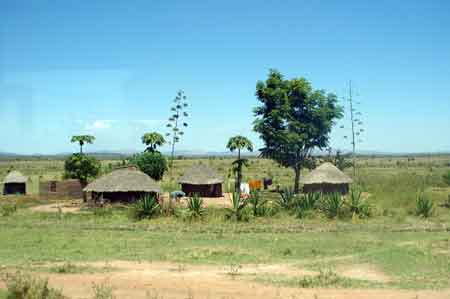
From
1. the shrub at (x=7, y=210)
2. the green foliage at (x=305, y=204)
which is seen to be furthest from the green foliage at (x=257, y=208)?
the shrub at (x=7, y=210)

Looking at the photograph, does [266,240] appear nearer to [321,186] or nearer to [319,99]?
[321,186]

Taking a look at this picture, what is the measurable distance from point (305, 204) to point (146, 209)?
8.21 meters

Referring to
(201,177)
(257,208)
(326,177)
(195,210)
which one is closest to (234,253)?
(195,210)

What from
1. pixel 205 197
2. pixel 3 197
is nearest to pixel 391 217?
pixel 205 197

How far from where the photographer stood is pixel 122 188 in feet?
111

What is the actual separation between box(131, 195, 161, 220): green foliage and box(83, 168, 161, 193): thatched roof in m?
7.14

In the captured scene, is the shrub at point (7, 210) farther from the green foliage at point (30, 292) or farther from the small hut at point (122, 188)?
the green foliage at point (30, 292)

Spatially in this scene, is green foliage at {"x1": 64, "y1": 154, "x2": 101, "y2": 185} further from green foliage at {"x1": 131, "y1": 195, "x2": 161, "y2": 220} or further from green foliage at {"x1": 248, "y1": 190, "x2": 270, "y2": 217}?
green foliage at {"x1": 248, "y1": 190, "x2": 270, "y2": 217}

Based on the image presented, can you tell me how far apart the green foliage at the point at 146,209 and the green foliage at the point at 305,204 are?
720cm

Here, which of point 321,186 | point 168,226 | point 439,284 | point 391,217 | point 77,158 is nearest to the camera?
point 439,284

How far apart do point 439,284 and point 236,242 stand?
27.9 ft

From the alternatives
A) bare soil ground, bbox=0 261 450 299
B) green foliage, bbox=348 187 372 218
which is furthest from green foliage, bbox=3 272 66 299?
green foliage, bbox=348 187 372 218

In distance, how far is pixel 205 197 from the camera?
4194 cm

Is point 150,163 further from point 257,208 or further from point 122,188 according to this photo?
point 257,208
